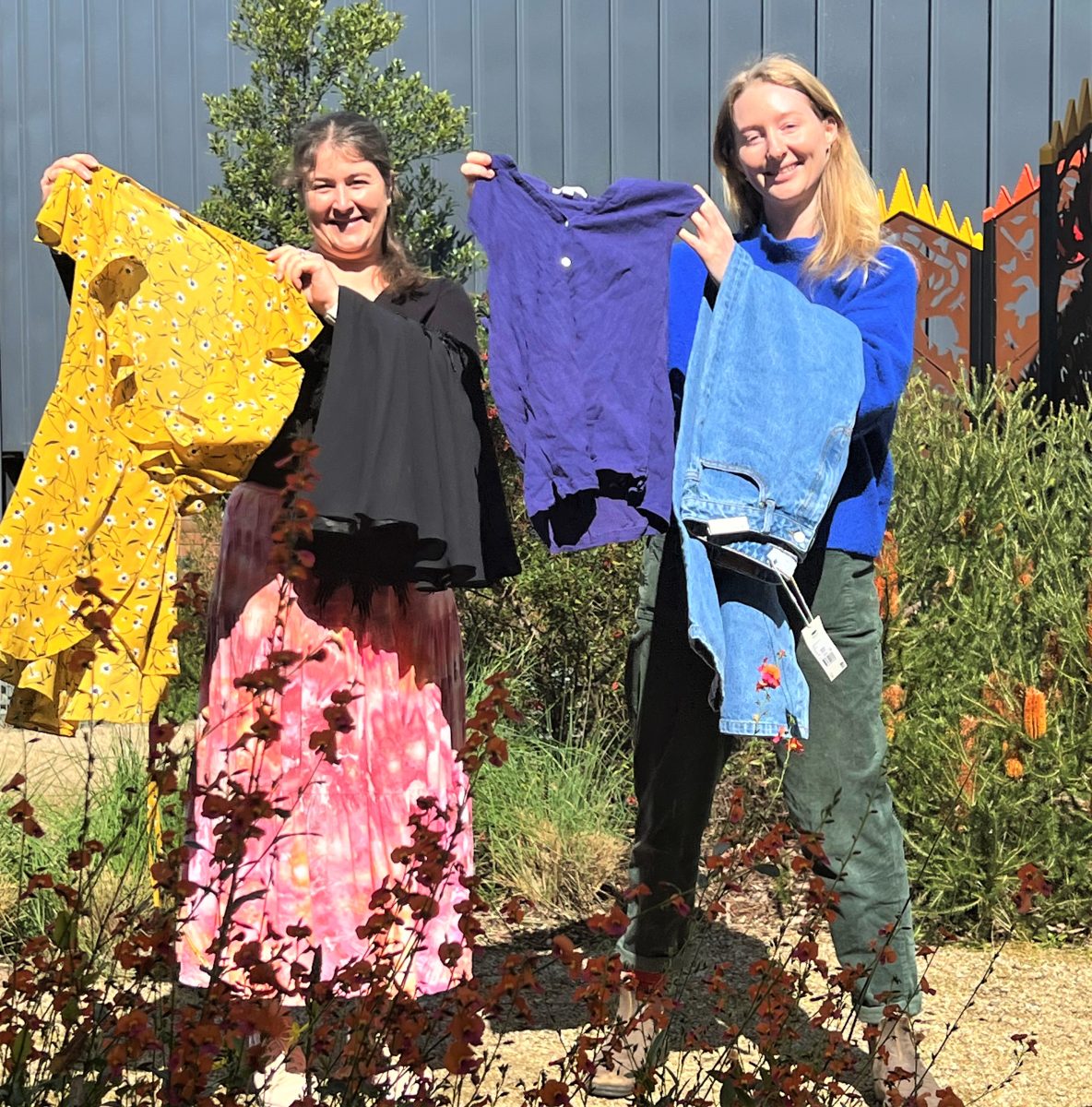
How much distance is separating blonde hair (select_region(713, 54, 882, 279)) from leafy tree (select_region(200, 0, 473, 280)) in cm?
521

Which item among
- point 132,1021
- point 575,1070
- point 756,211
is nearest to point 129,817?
point 132,1021

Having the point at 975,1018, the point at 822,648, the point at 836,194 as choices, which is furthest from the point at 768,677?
the point at 975,1018

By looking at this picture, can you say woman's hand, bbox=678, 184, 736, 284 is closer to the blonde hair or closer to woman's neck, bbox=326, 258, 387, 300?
the blonde hair

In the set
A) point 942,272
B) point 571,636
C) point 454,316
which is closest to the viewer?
point 454,316

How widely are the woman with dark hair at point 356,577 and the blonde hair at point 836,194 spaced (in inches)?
29.0

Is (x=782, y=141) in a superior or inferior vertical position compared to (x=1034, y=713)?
superior

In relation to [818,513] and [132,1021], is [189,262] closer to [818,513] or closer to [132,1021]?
[818,513]

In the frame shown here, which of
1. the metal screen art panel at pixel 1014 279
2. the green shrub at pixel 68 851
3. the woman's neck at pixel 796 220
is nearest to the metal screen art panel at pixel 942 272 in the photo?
the metal screen art panel at pixel 1014 279

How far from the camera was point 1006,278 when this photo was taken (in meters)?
7.76

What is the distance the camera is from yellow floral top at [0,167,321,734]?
10.1 feet

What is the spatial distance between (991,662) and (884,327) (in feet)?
7.05

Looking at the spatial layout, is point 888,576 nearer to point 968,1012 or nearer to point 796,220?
point 968,1012

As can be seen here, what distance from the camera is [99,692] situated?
3.18 meters

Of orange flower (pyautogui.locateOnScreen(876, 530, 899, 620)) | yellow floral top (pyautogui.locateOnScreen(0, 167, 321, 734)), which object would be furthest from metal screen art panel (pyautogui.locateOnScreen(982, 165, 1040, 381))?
yellow floral top (pyautogui.locateOnScreen(0, 167, 321, 734))
